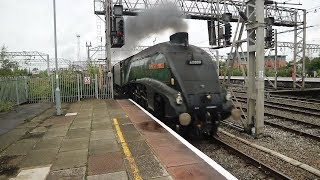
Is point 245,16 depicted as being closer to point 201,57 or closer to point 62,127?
point 201,57

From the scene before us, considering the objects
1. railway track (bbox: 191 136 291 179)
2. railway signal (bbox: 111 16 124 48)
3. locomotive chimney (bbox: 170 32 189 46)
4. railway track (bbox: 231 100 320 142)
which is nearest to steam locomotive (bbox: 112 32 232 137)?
locomotive chimney (bbox: 170 32 189 46)

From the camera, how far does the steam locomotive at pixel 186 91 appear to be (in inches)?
363

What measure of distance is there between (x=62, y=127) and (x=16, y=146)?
8.02 feet

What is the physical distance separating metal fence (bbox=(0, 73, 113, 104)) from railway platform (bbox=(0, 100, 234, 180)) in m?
8.14

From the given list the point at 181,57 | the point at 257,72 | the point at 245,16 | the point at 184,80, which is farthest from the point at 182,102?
the point at 245,16

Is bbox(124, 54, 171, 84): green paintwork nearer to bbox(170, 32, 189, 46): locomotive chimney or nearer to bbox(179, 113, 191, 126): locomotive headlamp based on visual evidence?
bbox(170, 32, 189, 46): locomotive chimney

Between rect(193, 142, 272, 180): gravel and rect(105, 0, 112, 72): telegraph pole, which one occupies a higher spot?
rect(105, 0, 112, 72): telegraph pole

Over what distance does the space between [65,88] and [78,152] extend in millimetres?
13084

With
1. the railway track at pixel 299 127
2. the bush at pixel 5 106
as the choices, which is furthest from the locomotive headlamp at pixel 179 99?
the bush at pixel 5 106

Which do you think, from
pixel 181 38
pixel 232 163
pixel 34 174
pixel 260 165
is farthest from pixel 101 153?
pixel 181 38

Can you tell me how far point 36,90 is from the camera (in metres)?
18.9

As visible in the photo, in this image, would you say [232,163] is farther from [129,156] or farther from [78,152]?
[78,152]

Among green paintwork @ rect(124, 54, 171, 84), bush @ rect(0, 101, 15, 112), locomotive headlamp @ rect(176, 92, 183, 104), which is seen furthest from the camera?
bush @ rect(0, 101, 15, 112)

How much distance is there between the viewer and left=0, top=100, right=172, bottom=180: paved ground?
590cm
